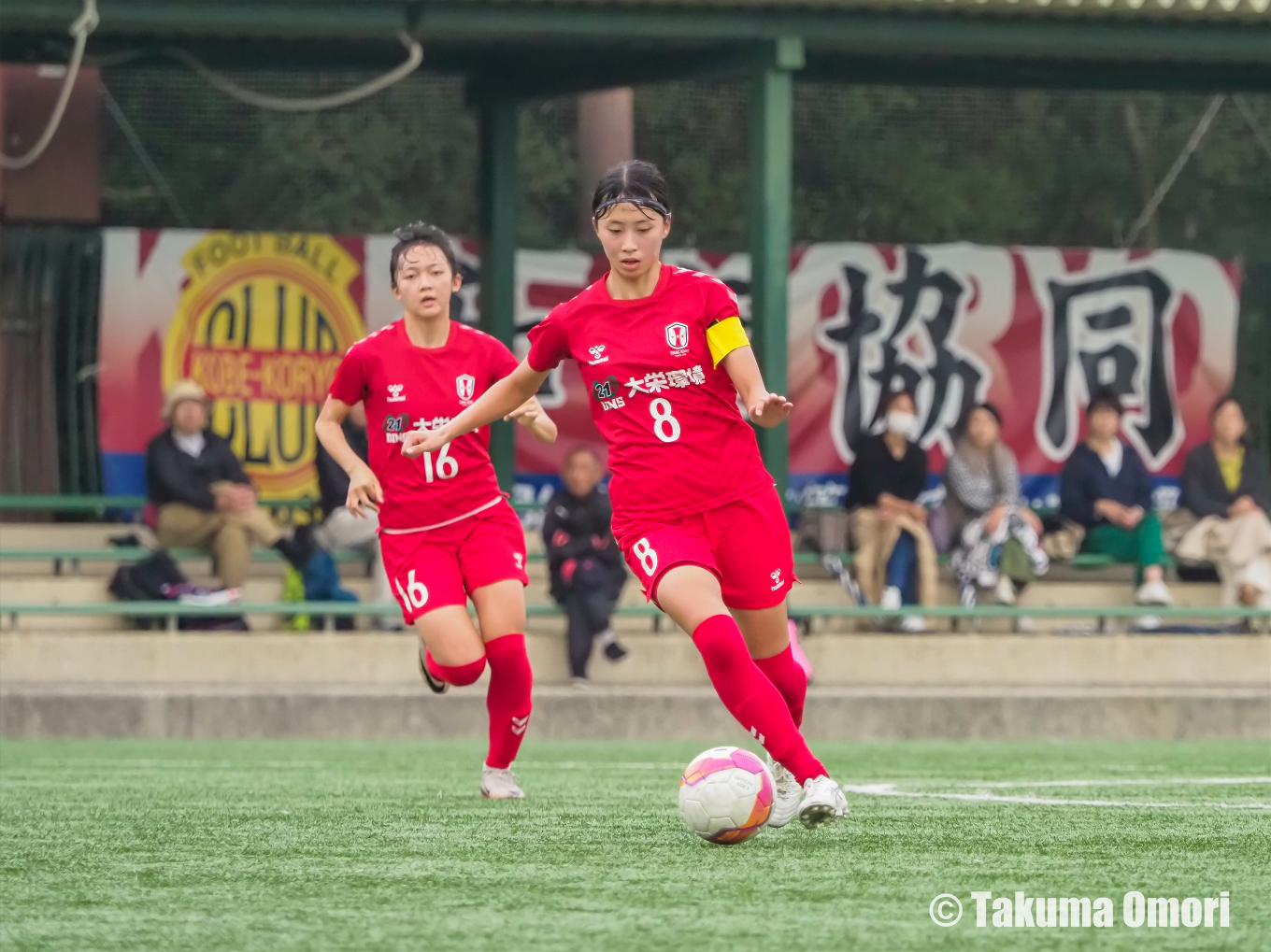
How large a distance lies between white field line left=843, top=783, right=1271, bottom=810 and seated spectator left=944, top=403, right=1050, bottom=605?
5.80 metres

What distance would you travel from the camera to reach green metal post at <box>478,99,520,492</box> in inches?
555

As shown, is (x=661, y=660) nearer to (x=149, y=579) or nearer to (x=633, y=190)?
(x=149, y=579)

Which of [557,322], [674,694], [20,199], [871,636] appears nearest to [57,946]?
[557,322]

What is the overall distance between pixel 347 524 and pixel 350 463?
6328 millimetres

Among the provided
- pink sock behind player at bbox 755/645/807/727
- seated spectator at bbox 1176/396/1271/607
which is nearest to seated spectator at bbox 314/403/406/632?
seated spectator at bbox 1176/396/1271/607

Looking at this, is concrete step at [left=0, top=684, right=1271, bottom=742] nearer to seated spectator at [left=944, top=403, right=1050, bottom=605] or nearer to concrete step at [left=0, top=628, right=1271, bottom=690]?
concrete step at [left=0, top=628, right=1271, bottom=690]

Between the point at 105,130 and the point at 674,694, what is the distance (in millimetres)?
5166

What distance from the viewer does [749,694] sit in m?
5.40

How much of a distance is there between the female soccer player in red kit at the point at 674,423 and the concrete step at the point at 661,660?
6788mm

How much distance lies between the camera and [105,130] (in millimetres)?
14078

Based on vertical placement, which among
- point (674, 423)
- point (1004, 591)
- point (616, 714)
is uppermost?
point (674, 423)

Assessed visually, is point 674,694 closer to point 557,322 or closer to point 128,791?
point 128,791

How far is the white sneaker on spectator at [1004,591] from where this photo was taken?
13258 mm

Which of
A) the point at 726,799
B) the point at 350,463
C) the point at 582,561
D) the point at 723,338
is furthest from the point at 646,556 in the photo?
the point at 582,561
